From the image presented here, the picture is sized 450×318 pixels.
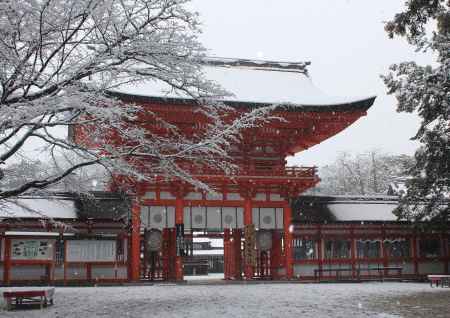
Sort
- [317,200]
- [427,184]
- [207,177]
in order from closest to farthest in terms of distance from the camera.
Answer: [427,184] < [207,177] < [317,200]

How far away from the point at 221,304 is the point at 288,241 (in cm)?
986

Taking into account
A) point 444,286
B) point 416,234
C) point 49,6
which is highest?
point 49,6

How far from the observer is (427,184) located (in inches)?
783

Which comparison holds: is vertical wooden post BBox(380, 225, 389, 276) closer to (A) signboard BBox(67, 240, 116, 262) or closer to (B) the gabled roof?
(B) the gabled roof

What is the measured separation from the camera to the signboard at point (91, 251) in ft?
71.3

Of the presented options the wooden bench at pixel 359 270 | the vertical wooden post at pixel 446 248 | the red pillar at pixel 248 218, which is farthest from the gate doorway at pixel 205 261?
the vertical wooden post at pixel 446 248

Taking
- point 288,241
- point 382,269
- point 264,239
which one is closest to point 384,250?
point 382,269

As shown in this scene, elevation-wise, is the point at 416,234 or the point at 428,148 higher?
the point at 428,148

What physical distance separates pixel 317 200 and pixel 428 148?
26.4ft

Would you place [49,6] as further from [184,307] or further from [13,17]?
[184,307]

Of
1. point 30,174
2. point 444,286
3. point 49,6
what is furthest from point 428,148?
point 49,6

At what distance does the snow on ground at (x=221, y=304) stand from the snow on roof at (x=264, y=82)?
819cm

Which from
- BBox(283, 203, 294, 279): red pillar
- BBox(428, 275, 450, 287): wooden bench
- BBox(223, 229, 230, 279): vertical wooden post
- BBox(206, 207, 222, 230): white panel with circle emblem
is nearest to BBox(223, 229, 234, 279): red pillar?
BBox(223, 229, 230, 279): vertical wooden post

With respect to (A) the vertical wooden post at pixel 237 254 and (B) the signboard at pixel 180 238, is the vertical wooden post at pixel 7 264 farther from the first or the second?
(A) the vertical wooden post at pixel 237 254
